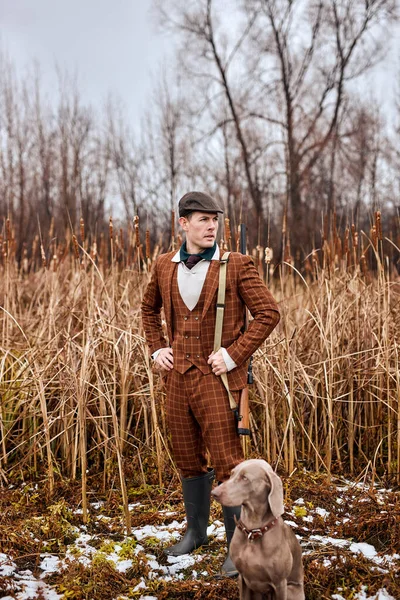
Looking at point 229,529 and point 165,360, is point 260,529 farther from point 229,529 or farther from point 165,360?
point 165,360

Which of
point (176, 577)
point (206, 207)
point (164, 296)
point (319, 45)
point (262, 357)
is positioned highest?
point (319, 45)

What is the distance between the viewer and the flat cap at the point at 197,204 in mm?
2611

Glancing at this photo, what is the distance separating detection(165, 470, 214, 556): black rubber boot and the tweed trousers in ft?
0.49

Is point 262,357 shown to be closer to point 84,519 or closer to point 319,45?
point 84,519

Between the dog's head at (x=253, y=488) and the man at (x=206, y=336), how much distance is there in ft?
1.85

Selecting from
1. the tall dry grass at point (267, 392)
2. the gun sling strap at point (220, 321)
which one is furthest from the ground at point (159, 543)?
the gun sling strap at point (220, 321)

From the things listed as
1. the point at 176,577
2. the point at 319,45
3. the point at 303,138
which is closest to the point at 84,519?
the point at 176,577

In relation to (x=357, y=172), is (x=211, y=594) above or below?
below

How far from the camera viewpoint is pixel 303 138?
15.0 metres

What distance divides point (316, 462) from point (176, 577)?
4.77 feet


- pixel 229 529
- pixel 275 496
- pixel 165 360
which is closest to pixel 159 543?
pixel 229 529

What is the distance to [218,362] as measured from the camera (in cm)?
253

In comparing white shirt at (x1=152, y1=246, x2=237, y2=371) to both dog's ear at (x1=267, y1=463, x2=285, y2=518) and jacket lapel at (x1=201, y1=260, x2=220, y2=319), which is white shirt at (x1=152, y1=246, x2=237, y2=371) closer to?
jacket lapel at (x1=201, y1=260, x2=220, y2=319)

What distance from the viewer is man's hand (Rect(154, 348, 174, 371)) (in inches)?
107
